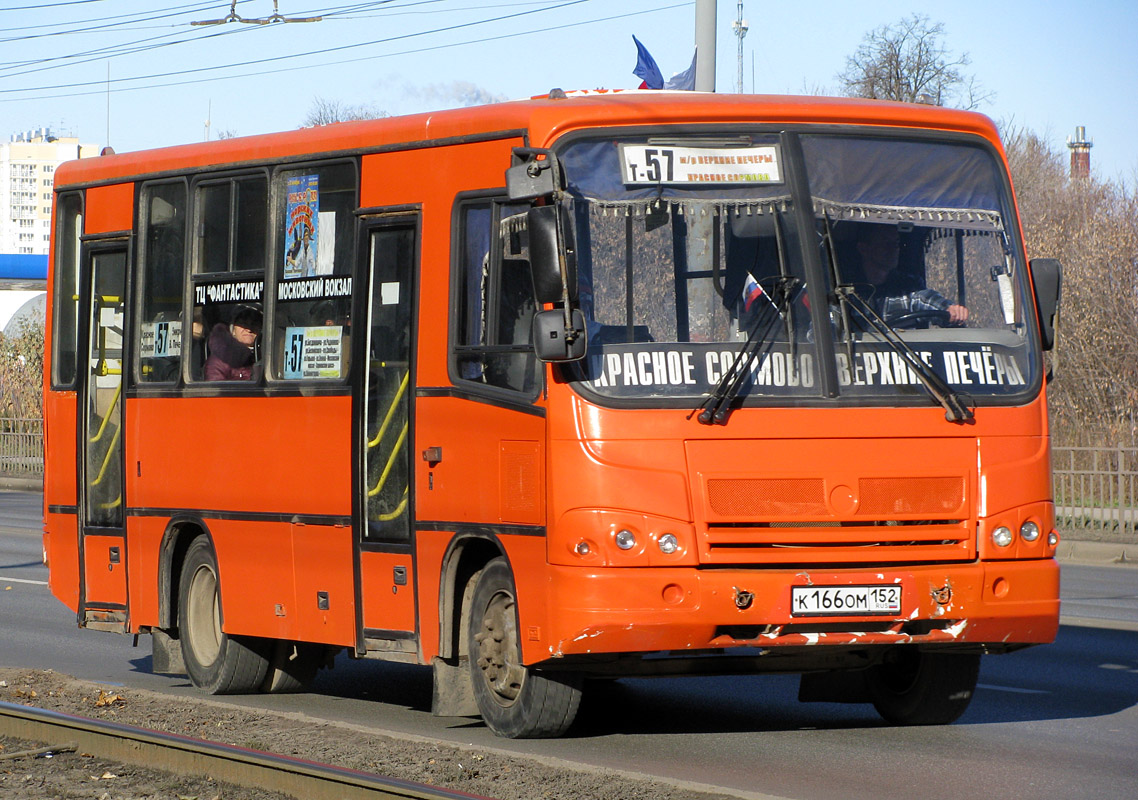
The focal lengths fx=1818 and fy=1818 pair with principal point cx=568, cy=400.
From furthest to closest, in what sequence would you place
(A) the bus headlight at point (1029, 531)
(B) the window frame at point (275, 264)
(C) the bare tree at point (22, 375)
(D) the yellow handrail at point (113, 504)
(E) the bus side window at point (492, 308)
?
(C) the bare tree at point (22, 375) → (D) the yellow handrail at point (113, 504) → (B) the window frame at point (275, 264) → (E) the bus side window at point (492, 308) → (A) the bus headlight at point (1029, 531)

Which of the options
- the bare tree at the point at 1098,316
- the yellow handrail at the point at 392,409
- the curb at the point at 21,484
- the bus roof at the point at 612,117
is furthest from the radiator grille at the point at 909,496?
the curb at the point at 21,484

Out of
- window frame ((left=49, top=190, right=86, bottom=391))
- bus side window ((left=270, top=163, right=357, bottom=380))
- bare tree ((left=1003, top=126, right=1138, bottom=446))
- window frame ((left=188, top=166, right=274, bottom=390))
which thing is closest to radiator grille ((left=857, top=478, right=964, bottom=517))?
bus side window ((left=270, top=163, right=357, bottom=380))

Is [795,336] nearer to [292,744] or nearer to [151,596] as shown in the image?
[292,744]

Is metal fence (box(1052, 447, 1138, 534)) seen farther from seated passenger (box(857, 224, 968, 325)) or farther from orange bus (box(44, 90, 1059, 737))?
seated passenger (box(857, 224, 968, 325))

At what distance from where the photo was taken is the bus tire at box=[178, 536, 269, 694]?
1098cm

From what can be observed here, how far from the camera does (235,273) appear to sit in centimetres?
1073

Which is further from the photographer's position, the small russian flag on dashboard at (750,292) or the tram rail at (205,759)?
the small russian flag on dashboard at (750,292)

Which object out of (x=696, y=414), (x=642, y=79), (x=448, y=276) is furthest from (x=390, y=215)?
(x=642, y=79)

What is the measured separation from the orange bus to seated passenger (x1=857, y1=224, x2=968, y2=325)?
0.01m

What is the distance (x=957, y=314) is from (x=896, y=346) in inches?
17.0

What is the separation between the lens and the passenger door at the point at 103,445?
11.7 m

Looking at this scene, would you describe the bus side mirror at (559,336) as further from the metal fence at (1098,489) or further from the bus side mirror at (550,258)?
the metal fence at (1098,489)

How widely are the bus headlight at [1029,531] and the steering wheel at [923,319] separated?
97cm

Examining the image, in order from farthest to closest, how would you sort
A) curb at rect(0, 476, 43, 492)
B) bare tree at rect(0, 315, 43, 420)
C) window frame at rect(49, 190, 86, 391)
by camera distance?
bare tree at rect(0, 315, 43, 420) → curb at rect(0, 476, 43, 492) → window frame at rect(49, 190, 86, 391)
